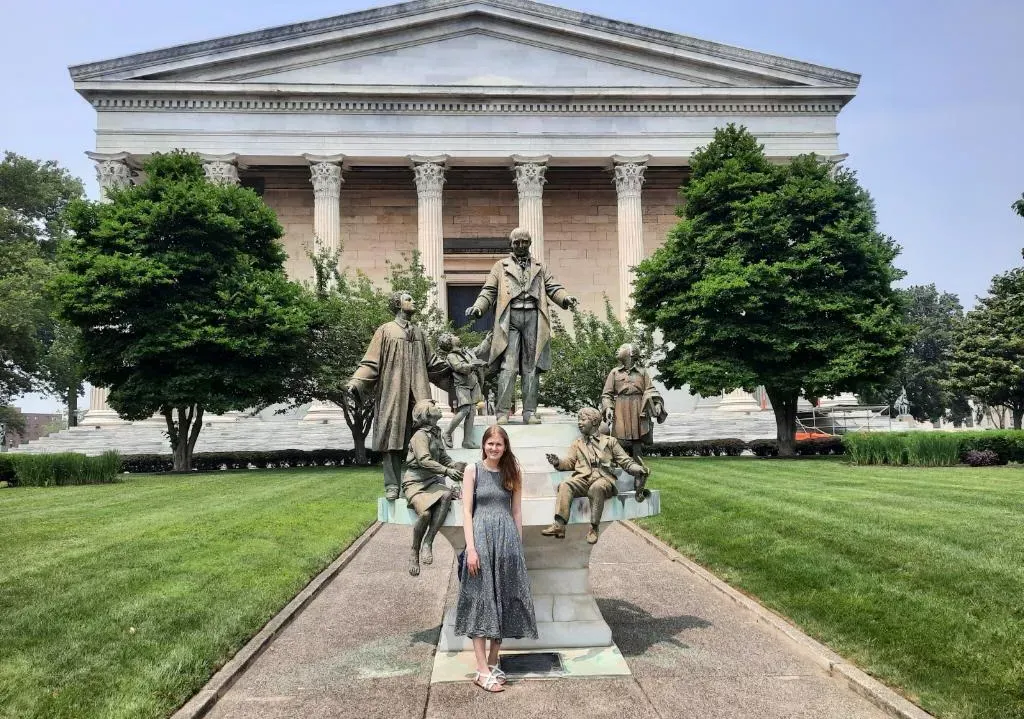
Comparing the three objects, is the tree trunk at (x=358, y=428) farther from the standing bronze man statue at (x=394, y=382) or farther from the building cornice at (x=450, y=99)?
the standing bronze man statue at (x=394, y=382)

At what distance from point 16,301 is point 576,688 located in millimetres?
41529

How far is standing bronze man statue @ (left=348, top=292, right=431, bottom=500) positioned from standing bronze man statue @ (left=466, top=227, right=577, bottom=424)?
0.84 metres

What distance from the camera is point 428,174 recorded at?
127 feet

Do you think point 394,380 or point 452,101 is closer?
point 394,380

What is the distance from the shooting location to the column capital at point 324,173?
126ft

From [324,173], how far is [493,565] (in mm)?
35665

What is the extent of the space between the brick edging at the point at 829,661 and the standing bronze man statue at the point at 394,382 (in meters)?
4.21

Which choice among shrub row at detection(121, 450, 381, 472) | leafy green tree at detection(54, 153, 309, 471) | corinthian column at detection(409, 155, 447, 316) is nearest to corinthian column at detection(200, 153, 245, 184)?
corinthian column at detection(409, 155, 447, 316)

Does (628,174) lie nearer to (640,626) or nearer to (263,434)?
(263,434)

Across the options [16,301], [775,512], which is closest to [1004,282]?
[775,512]

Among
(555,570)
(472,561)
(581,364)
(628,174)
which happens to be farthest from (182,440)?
(628,174)

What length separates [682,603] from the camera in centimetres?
883

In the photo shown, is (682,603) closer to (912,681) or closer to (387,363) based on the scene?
(912,681)

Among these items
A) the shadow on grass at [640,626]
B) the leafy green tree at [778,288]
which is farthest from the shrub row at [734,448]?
the shadow on grass at [640,626]
